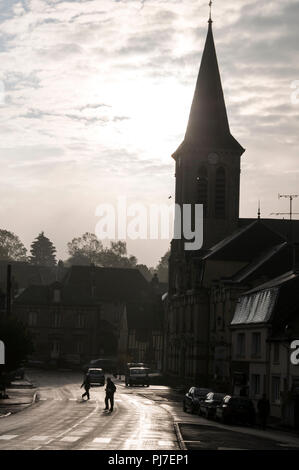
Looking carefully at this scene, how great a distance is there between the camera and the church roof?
95.8 meters

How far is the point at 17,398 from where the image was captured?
62.1m

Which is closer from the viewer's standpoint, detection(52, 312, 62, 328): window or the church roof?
the church roof

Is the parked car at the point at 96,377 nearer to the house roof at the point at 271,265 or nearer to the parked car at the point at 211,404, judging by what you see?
the house roof at the point at 271,265

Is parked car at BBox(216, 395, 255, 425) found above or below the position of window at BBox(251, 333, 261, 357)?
below

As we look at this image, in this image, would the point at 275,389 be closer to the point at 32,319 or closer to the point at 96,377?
the point at 96,377

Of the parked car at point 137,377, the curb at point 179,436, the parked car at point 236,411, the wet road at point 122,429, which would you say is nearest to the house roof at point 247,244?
the parked car at point 137,377

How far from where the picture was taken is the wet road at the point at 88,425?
1184 inches

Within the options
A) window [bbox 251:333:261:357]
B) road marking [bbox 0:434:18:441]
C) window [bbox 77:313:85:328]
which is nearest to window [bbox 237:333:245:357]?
window [bbox 251:333:261:357]

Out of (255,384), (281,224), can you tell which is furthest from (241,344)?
(281,224)

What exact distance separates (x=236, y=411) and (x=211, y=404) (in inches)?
106

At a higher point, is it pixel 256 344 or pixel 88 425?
pixel 256 344

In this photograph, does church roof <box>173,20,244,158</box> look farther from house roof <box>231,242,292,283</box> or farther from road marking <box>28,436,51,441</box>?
road marking <box>28,436,51,441</box>

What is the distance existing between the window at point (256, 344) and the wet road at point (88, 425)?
6897 millimetres
